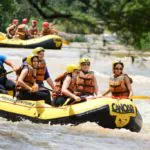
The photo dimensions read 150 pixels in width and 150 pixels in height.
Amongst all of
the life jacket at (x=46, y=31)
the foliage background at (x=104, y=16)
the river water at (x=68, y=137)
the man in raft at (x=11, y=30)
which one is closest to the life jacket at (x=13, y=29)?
the man in raft at (x=11, y=30)

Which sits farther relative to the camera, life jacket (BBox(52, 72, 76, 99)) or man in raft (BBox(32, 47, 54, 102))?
man in raft (BBox(32, 47, 54, 102))

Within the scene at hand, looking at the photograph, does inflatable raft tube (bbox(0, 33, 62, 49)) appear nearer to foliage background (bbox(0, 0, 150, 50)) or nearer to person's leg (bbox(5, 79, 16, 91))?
person's leg (bbox(5, 79, 16, 91))

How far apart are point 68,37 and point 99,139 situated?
409 centimetres

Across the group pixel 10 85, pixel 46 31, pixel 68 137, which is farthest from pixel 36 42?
pixel 68 137

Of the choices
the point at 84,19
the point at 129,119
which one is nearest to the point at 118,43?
the point at 84,19

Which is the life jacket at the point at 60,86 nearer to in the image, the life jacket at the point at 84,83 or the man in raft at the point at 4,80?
the life jacket at the point at 84,83

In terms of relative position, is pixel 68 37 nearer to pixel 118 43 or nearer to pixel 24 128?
pixel 118 43

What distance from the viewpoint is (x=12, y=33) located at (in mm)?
19812

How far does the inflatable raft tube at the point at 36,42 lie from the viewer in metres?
18.7

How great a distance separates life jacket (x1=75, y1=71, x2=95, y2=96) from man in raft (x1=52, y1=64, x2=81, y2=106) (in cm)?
7

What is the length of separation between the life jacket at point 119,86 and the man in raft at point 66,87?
21.8 inches

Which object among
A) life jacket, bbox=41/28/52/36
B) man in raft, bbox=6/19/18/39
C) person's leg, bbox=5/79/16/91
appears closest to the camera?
person's leg, bbox=5/79/16/91

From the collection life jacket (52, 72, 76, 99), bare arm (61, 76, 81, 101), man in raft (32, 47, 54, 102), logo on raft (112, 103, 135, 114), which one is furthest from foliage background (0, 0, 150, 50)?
man in raft (32, 47, 54, 102)

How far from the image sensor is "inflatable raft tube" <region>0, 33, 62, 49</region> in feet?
61.3
